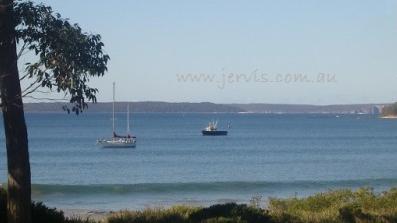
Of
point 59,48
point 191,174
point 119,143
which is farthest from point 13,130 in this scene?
point 119,143

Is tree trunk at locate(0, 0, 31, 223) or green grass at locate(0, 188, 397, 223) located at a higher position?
tree trunk at locate(0, 0, 31, 223)

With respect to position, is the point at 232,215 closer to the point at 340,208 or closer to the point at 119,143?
the point at 340,208

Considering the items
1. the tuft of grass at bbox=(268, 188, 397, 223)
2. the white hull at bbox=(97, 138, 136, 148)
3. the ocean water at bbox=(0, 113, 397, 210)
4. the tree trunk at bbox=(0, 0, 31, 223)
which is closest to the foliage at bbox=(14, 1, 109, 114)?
the tree trunk at bbox=(0, 0, 31, 223)

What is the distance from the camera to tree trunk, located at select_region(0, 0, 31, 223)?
10023mm

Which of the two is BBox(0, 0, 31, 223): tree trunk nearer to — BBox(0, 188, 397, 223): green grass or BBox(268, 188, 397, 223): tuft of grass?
BBox(0, 188, 397, 223): green grass

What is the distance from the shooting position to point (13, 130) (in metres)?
10.5

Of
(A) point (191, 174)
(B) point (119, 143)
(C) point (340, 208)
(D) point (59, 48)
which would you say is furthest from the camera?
(B) point (119, 143)

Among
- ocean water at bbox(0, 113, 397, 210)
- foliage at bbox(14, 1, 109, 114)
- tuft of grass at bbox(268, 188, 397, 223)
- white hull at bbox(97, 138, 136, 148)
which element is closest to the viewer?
foliage at bbox(14, 1, 109, 114)

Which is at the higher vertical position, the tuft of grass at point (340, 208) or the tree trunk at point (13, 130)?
the tree trunk at point (13, 130)

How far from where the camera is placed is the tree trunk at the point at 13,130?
10023mm

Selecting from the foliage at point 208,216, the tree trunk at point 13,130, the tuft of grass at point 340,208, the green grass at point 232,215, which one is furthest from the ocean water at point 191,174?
the tree trunk at point 13,130

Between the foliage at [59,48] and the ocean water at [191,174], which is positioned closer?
the foliage at [59,48]

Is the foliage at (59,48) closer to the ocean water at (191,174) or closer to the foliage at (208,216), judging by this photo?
the foliage at (208,216)

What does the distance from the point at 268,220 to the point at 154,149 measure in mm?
61680
